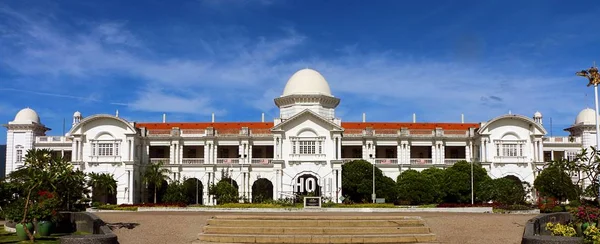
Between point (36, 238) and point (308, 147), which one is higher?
point (308, 147)

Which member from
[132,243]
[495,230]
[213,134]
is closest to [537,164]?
[213,134]

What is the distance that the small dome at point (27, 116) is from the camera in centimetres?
7269

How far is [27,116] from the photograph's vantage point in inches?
2889

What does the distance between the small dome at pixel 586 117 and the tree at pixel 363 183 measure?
27415 mm

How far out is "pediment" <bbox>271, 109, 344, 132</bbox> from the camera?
202ft

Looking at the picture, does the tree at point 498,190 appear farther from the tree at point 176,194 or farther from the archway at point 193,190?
the tree at point 176,194

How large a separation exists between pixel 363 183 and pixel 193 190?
18.4m

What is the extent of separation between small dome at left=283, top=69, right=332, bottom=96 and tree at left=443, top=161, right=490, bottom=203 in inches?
652

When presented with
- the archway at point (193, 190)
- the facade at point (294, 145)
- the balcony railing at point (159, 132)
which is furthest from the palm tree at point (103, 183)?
the balcony railing at point (159, 132)

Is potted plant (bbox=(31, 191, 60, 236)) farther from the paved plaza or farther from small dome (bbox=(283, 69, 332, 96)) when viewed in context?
small dome (bbox=(283, 69, 332, 96))

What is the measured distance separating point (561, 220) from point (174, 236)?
58.7ft

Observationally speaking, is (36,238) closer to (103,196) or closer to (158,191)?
(103,196)

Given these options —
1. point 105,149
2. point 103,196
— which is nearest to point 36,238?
point 105,149

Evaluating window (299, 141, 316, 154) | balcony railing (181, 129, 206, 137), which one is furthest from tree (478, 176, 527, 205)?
balcony railing (181, 129, 206, 137)
